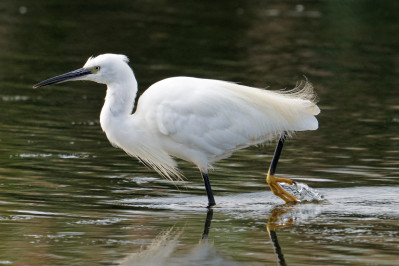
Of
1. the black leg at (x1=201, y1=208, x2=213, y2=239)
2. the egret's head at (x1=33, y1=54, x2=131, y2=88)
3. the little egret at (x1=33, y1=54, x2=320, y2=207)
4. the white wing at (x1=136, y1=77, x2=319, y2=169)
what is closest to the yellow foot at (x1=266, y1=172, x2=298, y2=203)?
the little egret at (x1=33, y1=54, x2=320, y2=207)

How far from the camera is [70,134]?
11.6m

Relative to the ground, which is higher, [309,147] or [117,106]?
[117,106]

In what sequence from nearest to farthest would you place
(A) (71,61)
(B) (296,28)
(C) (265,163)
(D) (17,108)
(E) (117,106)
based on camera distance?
(E) (117,106), (C) (265,163), (D) (17,108), (A) (71,61), (B) (296,28)

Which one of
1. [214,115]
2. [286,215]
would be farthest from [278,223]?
[214,115]

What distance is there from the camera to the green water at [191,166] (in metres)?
7.01

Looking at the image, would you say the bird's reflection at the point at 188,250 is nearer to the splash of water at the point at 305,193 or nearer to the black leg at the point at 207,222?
the black leg at the point at 207,222

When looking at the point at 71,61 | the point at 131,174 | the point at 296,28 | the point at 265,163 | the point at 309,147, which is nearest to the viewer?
the point at 131,174

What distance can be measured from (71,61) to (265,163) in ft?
23.7

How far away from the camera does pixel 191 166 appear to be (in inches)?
411

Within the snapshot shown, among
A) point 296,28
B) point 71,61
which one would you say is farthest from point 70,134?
point 296,28

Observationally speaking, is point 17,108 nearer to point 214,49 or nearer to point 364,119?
point 364,119

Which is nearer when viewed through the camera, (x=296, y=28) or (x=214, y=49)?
(x=214, y=49)

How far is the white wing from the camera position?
8391mm

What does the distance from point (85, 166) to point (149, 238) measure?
9.50ft
